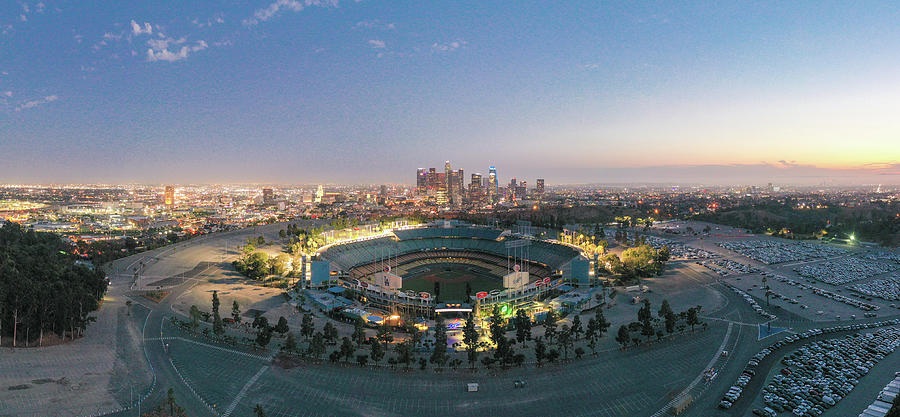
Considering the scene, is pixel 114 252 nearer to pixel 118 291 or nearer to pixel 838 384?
pixel 118 291

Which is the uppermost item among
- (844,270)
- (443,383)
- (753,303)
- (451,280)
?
(844,270)

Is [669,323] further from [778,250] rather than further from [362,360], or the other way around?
[778,250]

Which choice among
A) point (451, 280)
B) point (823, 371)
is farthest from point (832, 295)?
point (451, 280)

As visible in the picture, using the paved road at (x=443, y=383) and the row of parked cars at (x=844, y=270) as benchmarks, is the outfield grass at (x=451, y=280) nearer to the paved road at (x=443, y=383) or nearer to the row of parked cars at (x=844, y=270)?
the paved road at (x=443, y=383)

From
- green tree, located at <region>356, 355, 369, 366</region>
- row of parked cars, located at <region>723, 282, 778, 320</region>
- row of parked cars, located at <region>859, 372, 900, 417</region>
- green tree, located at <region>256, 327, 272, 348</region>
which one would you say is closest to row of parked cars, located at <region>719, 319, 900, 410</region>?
row of parked cars, located at <region>859, 372, 900, 417</region>

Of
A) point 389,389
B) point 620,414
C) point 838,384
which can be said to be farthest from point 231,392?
point 838,384

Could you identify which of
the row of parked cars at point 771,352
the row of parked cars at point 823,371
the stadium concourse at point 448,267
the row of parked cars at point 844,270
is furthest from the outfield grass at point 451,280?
the row of parked cars at point 844,270

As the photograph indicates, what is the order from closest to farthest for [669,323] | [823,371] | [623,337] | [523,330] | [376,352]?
1. [823,371]
2. [376,352]
3. [623,337]
4. [523,330]
5. [669,323]
